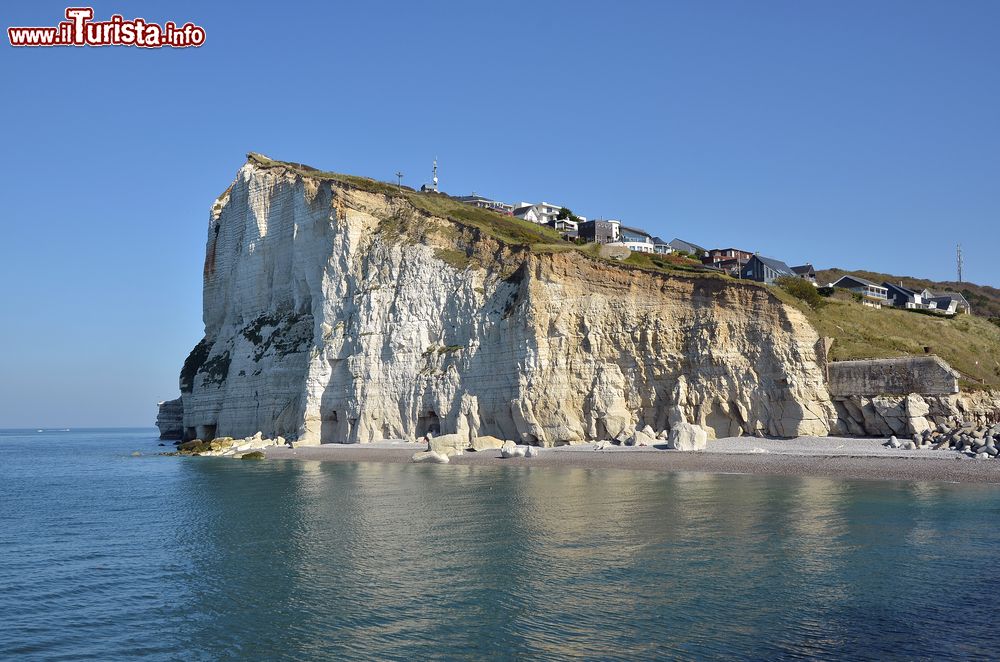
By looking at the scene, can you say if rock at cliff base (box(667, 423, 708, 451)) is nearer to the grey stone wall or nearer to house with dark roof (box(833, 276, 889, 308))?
the grey stone wall

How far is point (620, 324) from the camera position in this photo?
43.8 m

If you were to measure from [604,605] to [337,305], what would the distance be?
4389cm

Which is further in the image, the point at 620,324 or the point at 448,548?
the point at 620,324

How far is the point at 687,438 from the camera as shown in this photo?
123ft

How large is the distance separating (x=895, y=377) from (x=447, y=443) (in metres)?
23.7

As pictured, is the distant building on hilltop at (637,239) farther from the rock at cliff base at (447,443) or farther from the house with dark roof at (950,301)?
the rock at cliff base at (447,443)

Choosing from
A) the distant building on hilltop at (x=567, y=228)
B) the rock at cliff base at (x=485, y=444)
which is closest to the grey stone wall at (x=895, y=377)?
the rock at cliff base at (x=485, y=444)

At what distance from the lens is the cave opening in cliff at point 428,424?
48625 mm

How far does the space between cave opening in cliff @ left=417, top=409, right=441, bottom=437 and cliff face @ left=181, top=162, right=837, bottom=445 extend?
8.3 inches

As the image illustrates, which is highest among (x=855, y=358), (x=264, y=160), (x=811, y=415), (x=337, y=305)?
(x=264, y=160)

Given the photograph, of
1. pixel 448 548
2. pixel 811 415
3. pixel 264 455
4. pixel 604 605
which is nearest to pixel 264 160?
pixel 264 455

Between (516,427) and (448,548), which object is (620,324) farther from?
(448,548)

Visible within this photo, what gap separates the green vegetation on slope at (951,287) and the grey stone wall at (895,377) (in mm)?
44484
